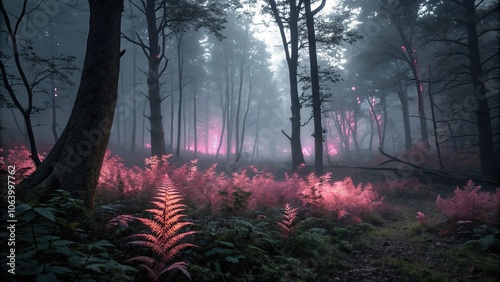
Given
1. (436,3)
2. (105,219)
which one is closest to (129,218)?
(105,219)

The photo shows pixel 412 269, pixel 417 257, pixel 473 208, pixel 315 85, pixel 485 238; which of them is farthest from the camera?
pixel 315 85

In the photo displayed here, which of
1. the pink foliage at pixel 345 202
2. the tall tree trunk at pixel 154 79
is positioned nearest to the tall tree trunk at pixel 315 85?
the pink foliage at pixel 345 202

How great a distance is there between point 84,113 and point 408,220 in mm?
9414

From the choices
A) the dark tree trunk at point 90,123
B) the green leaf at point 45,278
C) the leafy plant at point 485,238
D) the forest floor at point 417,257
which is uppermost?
the dark tree trunk at point 90,123

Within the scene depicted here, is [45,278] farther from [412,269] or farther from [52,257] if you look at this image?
[412,269]

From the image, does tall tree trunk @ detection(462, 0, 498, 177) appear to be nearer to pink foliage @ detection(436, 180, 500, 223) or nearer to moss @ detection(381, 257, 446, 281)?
pink foliage @ detection(436, 180, 500, 223)

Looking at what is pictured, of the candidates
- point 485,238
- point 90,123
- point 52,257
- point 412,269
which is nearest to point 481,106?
point 485,238

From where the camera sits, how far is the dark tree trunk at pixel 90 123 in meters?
4.34

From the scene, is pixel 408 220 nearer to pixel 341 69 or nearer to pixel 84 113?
pixel 84 113

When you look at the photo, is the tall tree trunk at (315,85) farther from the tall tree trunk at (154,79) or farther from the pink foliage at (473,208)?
the tall tree trunk at (154,79)

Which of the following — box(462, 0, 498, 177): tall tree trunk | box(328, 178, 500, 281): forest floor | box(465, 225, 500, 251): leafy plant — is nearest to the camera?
box(328, 178, 500, 281): forest floor

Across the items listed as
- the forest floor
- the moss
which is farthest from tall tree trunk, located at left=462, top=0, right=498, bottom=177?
the moss

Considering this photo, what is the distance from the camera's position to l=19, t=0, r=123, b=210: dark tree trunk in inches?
171

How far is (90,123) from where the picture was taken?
456 centimetres
